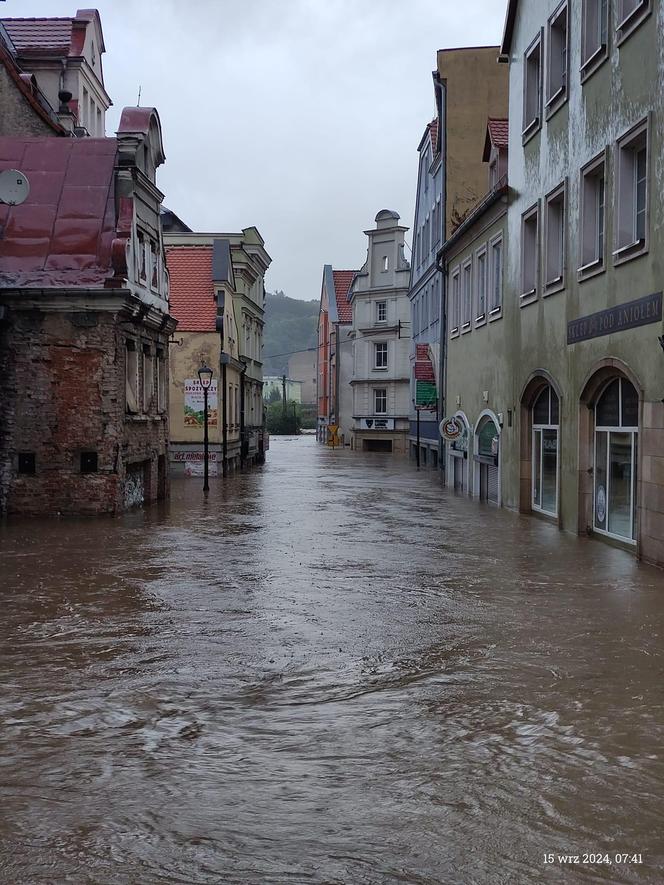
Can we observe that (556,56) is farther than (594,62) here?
Yes

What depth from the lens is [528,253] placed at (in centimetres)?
2150

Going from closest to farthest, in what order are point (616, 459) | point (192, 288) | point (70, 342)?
point (616, 459), point (70, 342), point (192, 288)

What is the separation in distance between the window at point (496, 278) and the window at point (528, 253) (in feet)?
7.17

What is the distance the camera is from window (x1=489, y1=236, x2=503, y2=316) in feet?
78.4

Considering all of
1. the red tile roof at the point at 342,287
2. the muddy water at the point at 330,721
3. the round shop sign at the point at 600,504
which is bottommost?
the muddy water at the point at 330,721

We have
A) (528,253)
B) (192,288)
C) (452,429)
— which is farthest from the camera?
(192,288)

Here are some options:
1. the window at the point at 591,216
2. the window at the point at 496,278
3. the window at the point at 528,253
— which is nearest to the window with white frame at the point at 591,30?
the window at the point at 591,216

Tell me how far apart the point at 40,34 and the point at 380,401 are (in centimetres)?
3430

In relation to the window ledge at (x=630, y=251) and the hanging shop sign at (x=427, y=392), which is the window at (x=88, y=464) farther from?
the hanging shop sign at (x=427, y=392)

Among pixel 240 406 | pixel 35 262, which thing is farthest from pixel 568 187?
pixel 240 406

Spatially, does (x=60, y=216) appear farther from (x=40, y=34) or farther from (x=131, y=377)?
(x=40, y=34)

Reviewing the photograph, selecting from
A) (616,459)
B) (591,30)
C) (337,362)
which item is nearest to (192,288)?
(591,30)

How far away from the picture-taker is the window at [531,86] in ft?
68.6

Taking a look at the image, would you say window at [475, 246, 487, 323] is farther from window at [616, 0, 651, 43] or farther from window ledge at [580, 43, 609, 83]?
window at [616, 0, 651, 43]
